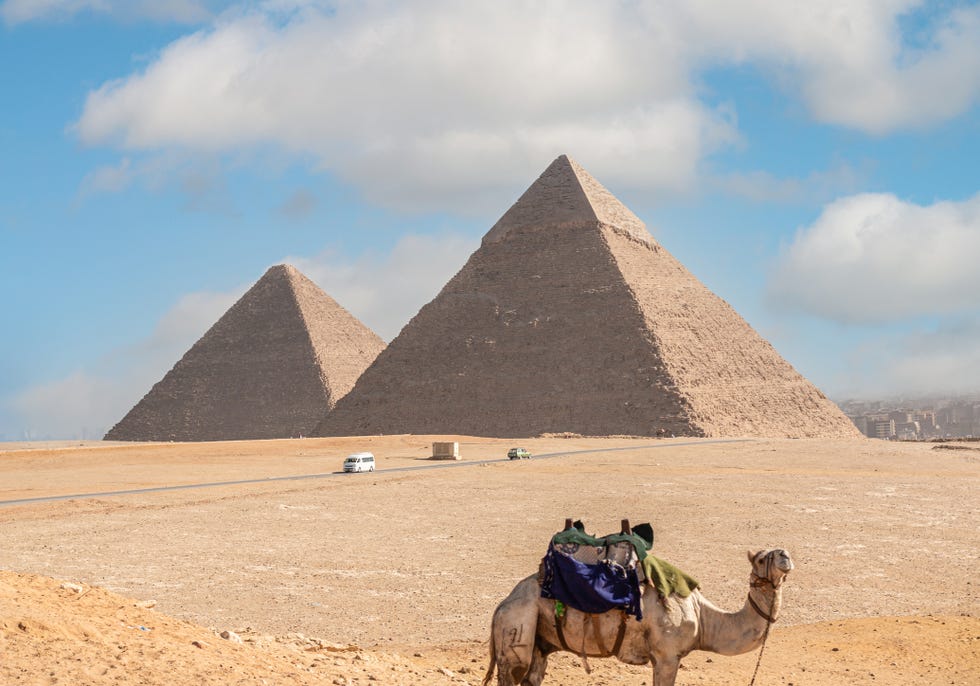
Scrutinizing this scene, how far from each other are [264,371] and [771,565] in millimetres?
120971

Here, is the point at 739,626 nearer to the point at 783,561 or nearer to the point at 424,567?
the point at 783,561

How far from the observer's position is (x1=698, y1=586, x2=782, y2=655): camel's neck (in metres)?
6.61

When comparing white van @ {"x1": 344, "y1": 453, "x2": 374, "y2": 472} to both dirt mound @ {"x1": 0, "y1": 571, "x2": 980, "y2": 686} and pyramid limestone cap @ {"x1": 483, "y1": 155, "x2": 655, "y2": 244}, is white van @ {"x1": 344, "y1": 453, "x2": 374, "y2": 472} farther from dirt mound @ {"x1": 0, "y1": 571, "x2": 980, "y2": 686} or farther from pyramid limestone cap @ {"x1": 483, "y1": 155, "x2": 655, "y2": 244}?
pyramid limestone cap @ {"x1": 483, "y1": 155, "x2": 655, "y2": 244}

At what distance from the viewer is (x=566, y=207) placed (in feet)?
345

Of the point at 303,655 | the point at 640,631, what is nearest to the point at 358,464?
the point at 303,655

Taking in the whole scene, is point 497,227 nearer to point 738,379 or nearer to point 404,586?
point 738,379

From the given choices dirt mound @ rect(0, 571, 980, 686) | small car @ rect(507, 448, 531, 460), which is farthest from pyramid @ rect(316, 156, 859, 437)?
dirt mound @ rect(0, 571, 980, 686)

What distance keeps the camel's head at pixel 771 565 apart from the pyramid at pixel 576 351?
71.0m

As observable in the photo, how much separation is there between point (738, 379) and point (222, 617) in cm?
8422

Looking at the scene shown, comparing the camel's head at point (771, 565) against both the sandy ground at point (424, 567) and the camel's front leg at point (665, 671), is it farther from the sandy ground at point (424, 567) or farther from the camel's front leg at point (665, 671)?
the sandy ground at point (424, 567)

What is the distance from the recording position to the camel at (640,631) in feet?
21.6

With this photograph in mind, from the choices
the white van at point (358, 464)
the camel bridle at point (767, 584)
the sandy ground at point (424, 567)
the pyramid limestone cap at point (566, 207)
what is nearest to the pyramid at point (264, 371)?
the pyramid limestone cap at point (566, 207)

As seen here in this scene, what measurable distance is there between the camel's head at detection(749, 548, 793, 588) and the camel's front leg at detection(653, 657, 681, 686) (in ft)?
2.43

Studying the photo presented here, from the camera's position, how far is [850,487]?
27344 millimetres
